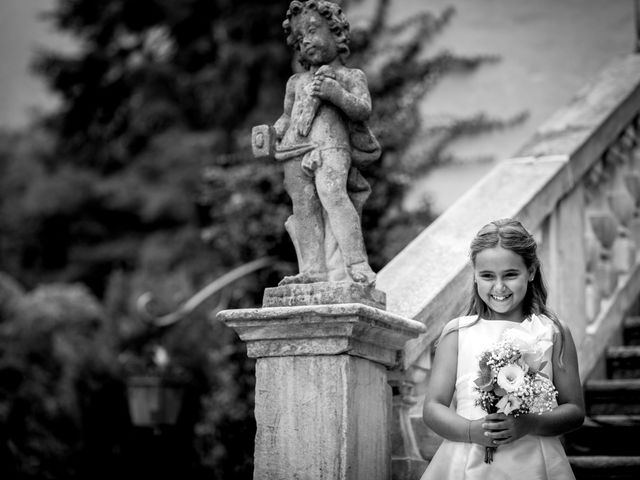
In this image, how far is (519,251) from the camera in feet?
11.0

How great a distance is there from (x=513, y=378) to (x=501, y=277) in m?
0.55

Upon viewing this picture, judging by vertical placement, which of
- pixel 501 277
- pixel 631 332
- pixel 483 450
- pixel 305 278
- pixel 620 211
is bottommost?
pixel 483 450

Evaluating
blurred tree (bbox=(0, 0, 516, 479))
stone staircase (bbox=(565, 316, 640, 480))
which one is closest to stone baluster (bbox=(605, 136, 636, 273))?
stone staircase (bbox=(565, 316, 640, 480))

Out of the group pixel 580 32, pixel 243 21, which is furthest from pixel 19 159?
pixel 580 32

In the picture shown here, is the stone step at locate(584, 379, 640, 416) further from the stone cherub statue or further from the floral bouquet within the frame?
the floral bouquet

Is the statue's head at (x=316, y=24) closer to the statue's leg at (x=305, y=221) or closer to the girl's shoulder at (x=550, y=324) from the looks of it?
the statue's leg at (x=305, y=221)

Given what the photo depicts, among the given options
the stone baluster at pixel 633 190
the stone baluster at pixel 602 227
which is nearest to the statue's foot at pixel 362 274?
the stone baluster at pixel 602 227

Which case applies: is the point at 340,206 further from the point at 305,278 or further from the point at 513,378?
the point at 513,378

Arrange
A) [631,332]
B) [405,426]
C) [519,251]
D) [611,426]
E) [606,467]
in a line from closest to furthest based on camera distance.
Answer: [519,251]
[405,426]
[606,467]
[611,426]
[631,332]

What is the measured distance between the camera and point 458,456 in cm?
325

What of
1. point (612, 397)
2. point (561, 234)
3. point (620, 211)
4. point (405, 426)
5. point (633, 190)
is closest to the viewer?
point (405, 426)

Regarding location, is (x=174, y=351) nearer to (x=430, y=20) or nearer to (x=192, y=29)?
(x=430, y=20)

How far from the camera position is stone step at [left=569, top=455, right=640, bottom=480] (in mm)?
4328

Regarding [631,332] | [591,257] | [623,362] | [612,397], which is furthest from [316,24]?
[631,332]
